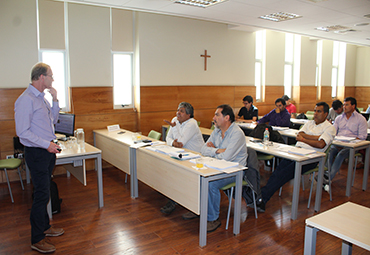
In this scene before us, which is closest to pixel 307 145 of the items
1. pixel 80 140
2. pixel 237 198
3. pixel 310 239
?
pixel 237 198

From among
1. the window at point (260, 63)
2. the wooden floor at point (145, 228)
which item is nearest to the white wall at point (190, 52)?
the window at point (260, 63)

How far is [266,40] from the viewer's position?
8109 mm

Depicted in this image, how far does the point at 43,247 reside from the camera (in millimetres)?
2773

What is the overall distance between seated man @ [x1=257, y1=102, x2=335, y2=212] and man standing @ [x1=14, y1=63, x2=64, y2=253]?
2.51m

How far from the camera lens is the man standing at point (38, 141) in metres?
2.61

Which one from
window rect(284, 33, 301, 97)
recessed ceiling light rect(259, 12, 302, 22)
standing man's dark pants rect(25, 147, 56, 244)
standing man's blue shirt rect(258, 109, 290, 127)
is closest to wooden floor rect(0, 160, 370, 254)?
standing man's dark pants rect(25, 147, 56, 244)

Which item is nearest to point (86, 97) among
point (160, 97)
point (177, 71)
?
point (160, 97)

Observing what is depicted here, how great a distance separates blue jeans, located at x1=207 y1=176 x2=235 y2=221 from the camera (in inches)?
122

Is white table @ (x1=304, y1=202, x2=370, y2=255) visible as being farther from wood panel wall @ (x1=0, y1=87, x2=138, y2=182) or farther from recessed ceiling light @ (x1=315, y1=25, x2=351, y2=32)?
recessed ceiling light @ (x1=315, y1=25, x2=351, y2=32)

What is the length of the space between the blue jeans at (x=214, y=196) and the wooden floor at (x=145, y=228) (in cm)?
21

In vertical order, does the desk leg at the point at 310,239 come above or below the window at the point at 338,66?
below

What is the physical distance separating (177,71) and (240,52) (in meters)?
2.07

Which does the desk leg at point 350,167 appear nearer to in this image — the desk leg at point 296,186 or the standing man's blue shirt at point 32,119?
the desk leg at point 296,186

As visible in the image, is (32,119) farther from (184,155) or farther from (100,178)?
(184,155)
